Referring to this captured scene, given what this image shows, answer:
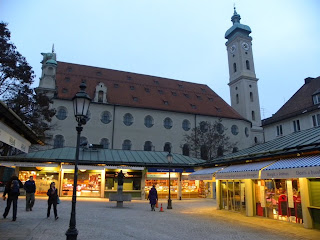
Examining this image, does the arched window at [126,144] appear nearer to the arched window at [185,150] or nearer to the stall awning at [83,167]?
the arched window at [185,150]

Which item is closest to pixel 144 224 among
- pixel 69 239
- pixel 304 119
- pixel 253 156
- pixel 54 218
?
pixel 54 218

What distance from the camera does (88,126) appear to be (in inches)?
1620

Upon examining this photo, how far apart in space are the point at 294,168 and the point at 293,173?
0.66 ft

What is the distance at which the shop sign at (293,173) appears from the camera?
30.6ft

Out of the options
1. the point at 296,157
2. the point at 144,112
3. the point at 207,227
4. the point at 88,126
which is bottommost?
the point at 207,227

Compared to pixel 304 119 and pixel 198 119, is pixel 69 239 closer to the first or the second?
pixel 304 119

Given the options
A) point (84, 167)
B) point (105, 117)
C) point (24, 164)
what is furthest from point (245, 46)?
point (24, 164)

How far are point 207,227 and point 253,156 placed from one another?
4.77 meters

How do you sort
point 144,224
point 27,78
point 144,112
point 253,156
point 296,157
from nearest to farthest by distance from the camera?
point 296,157, point 144,224, point 253,156, point 27,78, point 144,112

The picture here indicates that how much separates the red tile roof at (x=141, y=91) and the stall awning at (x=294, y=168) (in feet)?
112

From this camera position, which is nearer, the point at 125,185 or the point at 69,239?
the point at 69,239

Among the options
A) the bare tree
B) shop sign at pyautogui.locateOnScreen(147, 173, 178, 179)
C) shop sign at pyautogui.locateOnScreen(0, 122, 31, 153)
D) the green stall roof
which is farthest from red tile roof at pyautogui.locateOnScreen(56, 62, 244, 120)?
shop sign at pyautogui.locateOnScreen(0, 122, 31, 153)

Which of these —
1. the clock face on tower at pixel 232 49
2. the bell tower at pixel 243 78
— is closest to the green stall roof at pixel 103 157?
the bell tower at pixel 243 78

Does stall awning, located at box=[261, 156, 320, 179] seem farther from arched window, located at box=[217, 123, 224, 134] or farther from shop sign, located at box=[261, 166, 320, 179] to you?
arched window, located at box=[217, 123, 224, 134]
